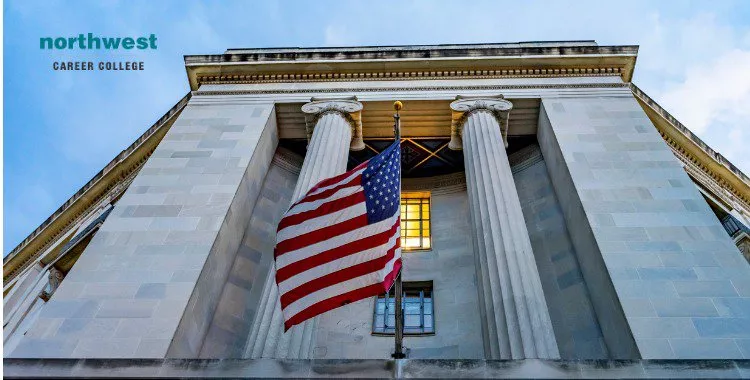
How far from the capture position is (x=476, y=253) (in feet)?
52.3

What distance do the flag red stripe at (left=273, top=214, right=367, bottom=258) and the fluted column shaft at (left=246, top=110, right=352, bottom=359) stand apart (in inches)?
91.1

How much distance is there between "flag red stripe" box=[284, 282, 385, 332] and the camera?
10.7 m

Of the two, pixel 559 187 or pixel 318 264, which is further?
pixel 559 187

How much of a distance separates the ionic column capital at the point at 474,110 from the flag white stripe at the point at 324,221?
11.2 metres

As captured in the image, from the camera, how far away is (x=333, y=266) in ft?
36.5

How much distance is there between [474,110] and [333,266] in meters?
12.4

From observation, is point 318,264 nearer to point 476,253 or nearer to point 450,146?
point 476,253

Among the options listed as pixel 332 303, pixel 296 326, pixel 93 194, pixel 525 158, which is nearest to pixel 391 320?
pixel 296 326

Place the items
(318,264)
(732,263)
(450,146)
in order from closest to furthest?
(318,264) < (732,263) < (450,146)

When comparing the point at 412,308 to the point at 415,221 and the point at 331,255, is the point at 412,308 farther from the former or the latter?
the point at 331,255

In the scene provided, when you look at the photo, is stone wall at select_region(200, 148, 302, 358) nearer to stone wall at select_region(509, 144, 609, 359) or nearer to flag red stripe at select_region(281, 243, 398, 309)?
flag red stripe at select_region(281, 243, 398, 309)

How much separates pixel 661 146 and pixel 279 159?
13409mm

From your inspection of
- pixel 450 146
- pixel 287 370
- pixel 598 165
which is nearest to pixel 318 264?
pixel 287 370

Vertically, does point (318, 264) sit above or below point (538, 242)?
below
